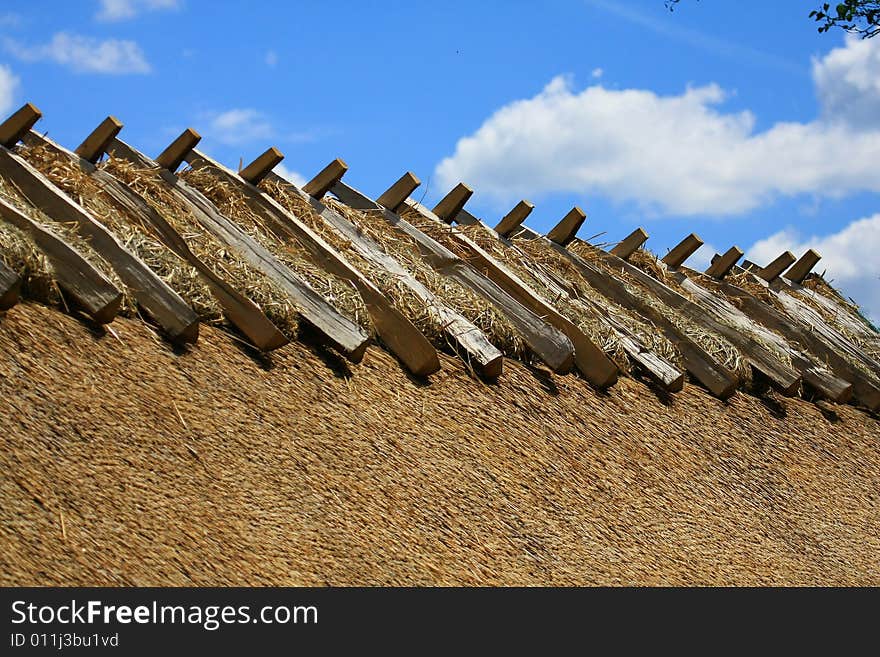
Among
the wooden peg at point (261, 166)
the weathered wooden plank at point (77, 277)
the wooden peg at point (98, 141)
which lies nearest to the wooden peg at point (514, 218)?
the wooden peg at point (261, 166)

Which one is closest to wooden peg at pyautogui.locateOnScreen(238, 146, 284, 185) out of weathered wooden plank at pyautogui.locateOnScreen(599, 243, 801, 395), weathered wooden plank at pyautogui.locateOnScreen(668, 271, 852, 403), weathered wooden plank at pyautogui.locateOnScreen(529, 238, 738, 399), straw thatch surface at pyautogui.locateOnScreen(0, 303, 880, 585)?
straw thatch surface at pyautogui.locateOnScreen(0, 303, 880, 585)

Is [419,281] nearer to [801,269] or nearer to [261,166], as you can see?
[261,166]

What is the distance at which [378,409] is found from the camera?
210 inches

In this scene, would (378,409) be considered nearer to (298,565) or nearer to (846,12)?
(298,565)

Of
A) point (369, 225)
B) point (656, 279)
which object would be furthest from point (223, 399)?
point (656, 279)

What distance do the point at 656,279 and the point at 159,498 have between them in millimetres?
5460

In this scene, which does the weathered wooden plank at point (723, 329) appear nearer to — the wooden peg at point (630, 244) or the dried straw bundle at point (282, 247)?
the wooden peg at point (630, 244)

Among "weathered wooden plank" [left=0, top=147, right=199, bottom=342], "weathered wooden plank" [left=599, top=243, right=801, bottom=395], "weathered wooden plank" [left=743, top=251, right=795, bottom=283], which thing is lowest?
"weathered wooden plank" [left=0, top=147, right=199, bottom=342]

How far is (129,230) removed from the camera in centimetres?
552

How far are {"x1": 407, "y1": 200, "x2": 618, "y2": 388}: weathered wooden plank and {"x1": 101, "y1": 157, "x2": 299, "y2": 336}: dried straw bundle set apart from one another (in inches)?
74.1

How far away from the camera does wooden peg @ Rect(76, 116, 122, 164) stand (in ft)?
20.2

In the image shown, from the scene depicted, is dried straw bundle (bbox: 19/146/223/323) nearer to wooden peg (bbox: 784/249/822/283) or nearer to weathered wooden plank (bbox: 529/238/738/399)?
A: weathered wooden plank (bbox: 529/238/738/399)

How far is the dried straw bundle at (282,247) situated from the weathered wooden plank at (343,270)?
4 cm

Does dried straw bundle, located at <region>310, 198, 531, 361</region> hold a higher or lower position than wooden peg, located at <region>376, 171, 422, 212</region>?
lower
